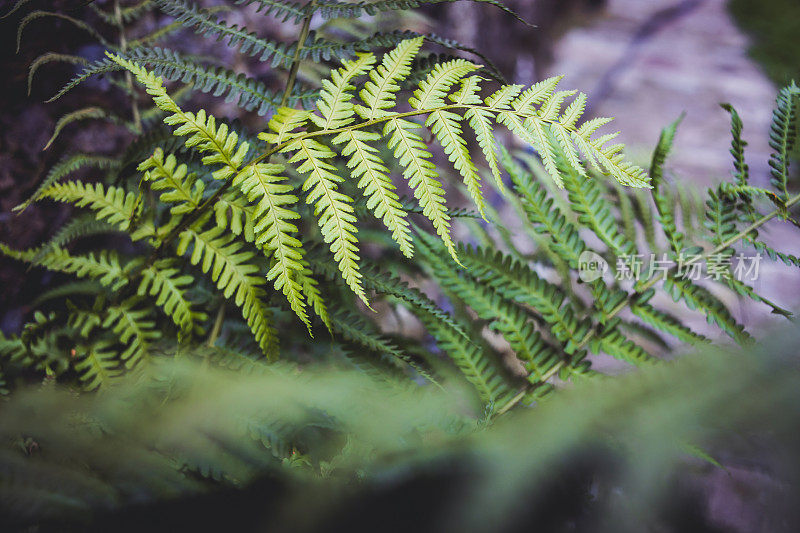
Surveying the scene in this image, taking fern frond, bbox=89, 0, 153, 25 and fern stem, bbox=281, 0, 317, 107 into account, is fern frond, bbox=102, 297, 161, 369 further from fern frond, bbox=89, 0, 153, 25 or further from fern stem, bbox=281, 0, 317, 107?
fern frond, bbox=89, 0, 153, 25

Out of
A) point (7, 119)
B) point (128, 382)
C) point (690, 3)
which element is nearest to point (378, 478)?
point (128, 382)

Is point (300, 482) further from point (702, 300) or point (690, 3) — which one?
point (690, 3)

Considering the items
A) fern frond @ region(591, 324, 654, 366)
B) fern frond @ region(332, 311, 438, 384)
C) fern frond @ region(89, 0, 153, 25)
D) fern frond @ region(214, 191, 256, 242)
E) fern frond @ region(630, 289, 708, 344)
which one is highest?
fern frond @ region(89, 0, 153, 25)

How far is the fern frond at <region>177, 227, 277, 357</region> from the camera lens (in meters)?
0.70

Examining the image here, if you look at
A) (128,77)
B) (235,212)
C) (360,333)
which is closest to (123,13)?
(128,77)

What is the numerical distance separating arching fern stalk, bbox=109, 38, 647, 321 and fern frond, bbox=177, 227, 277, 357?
0.07 meters

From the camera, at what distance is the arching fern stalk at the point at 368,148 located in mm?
646

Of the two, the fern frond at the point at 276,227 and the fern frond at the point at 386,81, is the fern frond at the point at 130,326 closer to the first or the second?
the fern frond at the point at 276,227

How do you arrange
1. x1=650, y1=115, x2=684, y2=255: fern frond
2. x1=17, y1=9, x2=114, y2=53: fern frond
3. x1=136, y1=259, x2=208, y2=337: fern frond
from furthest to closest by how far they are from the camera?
x1=650, y1=115, x2=684, y2=255: fern frond < x1=17, y1=9, x2=114, y2=53: fern frond < x1=136, y1=259, x2=208, y2=337: fern frond

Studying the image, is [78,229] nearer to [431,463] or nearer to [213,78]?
[213,78]

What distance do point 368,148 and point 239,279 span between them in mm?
297

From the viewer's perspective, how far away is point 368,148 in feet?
2.19

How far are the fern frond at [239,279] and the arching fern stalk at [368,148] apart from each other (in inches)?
2.9

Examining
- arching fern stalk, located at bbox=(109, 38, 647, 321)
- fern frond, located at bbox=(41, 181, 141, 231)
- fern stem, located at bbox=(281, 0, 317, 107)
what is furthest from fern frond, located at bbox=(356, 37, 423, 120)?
fern frond, located at bbox=(41, 181, 141, 231)
